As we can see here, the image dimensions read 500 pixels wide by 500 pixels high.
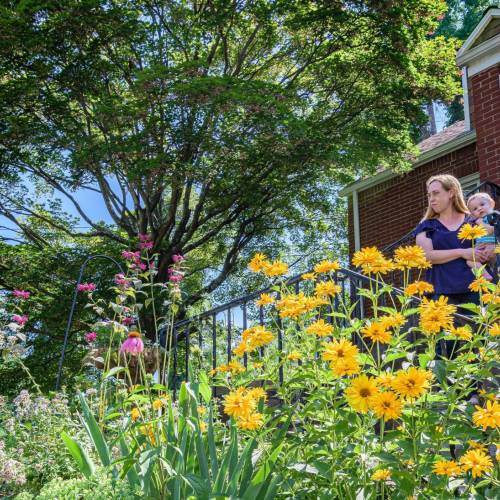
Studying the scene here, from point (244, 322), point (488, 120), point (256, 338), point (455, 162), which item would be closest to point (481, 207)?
point (244, 322)

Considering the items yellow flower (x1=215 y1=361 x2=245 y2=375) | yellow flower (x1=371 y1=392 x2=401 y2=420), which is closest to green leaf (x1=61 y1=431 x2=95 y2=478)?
yellow flower (x1=215 y1=361 x2=245 y2=375)

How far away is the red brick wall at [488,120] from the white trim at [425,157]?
3.45 ft

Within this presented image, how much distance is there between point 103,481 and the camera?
220 centimetres

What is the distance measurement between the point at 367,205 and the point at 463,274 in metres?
9.07

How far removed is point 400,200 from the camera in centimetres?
1212

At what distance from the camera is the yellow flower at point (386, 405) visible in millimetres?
1847

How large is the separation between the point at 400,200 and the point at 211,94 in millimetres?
4665

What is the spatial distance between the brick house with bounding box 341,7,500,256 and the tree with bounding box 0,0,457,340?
0.64 metres

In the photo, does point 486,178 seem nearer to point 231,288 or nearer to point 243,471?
point 243,471

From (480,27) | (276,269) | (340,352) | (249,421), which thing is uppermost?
(480,27)

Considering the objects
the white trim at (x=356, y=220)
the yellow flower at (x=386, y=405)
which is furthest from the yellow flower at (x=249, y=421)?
the white trim at (x=356, y=220)

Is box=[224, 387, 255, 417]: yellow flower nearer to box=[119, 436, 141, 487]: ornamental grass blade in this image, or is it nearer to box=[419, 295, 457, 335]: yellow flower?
box=[119, 436, 141, 487]: ornamental grass blade


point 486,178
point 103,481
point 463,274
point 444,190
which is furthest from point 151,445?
point 486,178

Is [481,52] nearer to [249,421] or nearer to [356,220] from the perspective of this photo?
[356,220]
